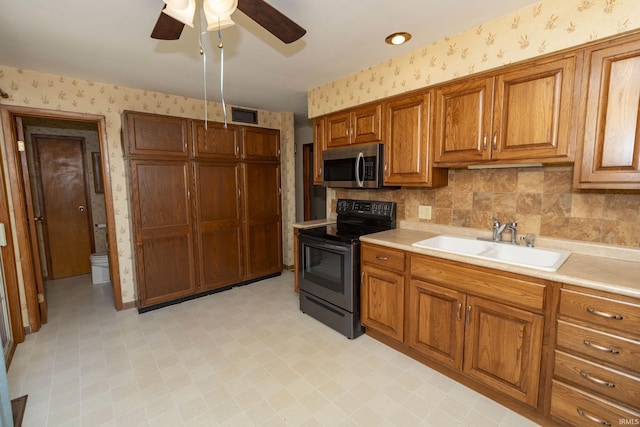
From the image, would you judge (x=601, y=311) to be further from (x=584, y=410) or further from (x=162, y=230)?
(x=162, y=230)

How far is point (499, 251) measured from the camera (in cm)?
205

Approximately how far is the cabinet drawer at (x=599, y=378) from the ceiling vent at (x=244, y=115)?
3824 millimetres

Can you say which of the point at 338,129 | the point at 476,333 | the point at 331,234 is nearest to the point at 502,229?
the point at 476,333

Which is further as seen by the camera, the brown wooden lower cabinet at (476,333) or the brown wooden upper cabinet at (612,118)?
the brown wooden lower cabinet at (476,333)

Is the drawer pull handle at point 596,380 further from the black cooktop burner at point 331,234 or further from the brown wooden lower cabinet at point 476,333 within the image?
the black cooktop burner at point 331,234

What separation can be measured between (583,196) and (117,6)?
298cm

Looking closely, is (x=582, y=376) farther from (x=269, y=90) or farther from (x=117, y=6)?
(x=269, y=90)

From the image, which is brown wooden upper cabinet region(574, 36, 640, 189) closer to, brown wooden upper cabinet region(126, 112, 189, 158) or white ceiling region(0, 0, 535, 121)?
white ceiling region(0, 0, 535, 121)

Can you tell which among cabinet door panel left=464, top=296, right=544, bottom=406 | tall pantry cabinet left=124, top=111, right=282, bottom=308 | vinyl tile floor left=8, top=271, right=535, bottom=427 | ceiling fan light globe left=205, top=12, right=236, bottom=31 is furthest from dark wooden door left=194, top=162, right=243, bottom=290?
cabinet door panel left=464, top=296, right=544, bottom=406

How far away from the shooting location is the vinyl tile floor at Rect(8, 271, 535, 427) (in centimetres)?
169

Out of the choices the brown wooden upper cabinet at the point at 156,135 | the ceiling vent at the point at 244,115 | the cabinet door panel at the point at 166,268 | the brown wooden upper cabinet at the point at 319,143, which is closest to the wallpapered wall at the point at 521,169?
the brown wooden upper cabinet at the point at 319,143

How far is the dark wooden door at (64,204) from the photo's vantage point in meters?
3.97

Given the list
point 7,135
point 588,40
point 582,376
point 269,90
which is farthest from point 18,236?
point 588,40

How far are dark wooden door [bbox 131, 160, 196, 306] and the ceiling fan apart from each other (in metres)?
1.75
